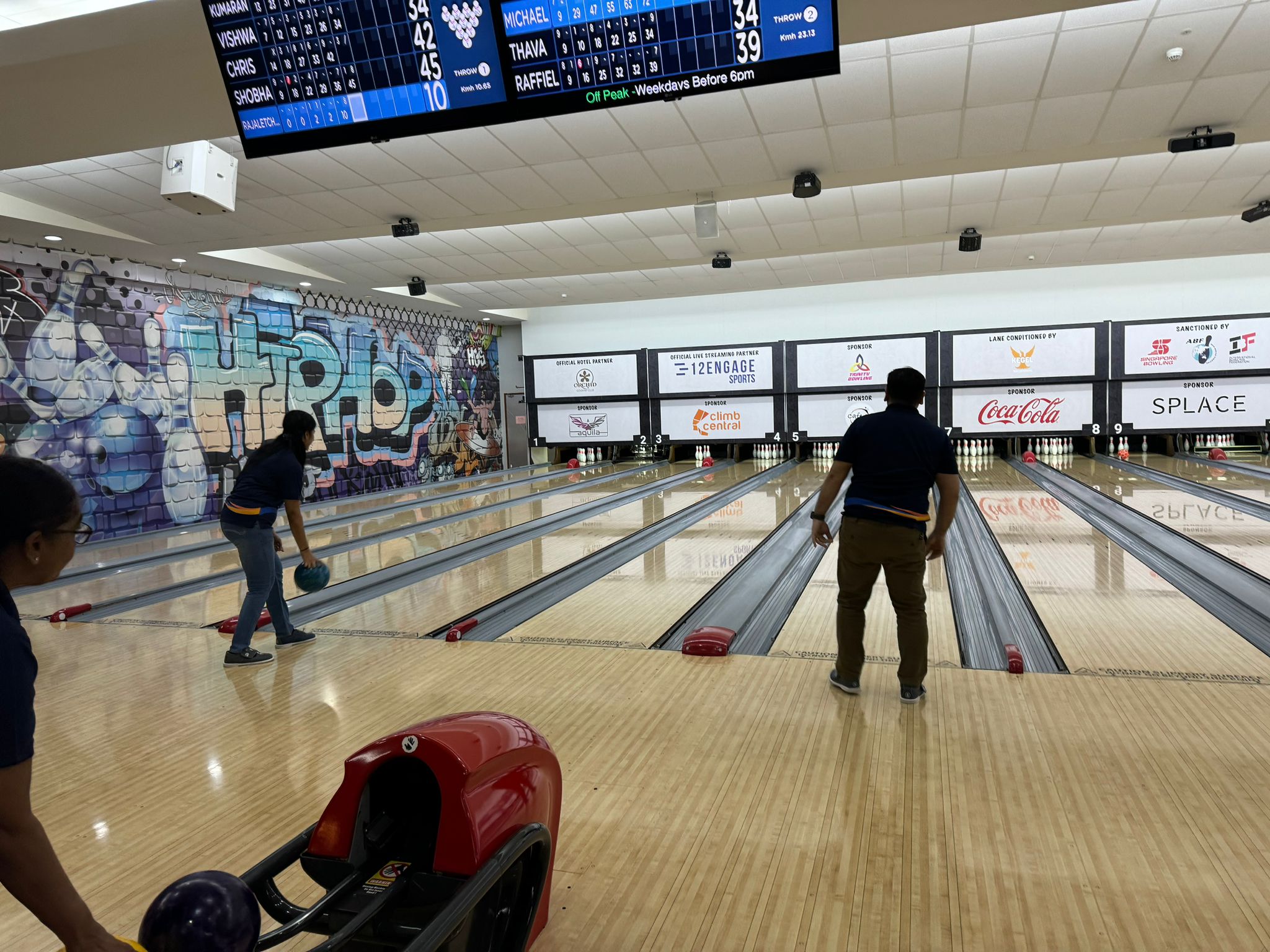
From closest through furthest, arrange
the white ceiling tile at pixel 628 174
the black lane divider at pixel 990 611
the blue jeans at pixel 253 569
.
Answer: the black lane divider at pixel 990 611
the blue jeans at pixel 253 569
the white ceiling tile at pixel 628 174

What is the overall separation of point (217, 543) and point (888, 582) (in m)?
6.39

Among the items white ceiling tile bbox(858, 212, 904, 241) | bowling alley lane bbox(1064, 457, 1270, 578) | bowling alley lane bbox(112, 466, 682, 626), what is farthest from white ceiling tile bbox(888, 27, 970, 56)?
bowling alley lane bbox(112, 466, 682, 626)

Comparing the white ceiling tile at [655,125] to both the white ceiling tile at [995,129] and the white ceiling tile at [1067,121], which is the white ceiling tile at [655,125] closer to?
the white ceiling tile at [995,129]

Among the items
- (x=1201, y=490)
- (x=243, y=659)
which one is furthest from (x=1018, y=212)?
(x=243, y=659)

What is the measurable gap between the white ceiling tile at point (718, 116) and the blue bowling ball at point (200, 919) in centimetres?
451

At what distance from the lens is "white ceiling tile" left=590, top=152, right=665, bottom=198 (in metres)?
5.69

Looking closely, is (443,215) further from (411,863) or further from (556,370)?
(556,370)

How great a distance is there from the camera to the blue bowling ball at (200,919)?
123cm

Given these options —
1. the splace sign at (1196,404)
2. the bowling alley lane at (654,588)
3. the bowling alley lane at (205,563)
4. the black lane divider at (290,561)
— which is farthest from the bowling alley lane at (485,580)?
the splace sign at (1196,404)

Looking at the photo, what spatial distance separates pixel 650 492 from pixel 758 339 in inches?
189

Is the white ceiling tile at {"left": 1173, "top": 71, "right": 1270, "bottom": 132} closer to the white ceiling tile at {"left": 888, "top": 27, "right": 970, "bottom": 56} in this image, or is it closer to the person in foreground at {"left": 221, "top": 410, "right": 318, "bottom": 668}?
the white ceiling tile at {"left": 888, "top": 27, "right": 970, "bottom": 56}

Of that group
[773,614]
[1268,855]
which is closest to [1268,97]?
[773,614]

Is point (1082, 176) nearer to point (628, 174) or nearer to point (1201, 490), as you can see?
point (628, 174)

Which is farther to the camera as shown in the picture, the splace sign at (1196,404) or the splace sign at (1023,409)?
the splace sign at (1023,409)
